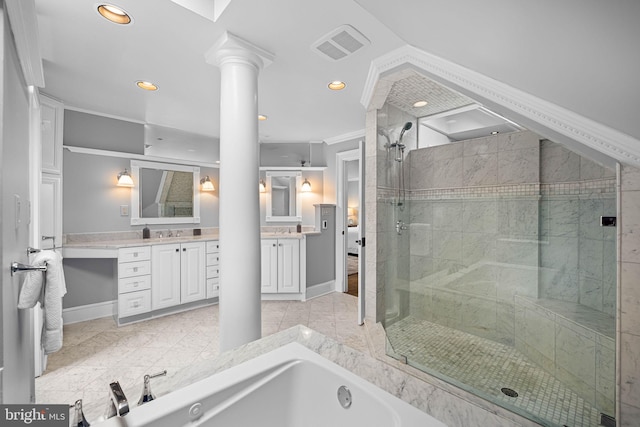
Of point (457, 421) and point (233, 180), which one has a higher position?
point (233, 180)

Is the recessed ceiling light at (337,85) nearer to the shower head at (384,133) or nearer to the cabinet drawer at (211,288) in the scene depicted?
the shower head at (384,133)

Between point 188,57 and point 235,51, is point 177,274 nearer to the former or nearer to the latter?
point 188,57

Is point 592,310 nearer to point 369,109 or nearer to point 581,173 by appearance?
point 581,173

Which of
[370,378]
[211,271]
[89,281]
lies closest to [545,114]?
[370,378]

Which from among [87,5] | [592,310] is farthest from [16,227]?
[592,310]

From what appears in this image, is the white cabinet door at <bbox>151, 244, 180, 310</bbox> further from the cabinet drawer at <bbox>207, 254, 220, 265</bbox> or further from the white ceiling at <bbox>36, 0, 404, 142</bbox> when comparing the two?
the white ceiling at <bbox>36, 0, 404, 142</bbox>

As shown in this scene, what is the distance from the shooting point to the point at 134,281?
2951mm

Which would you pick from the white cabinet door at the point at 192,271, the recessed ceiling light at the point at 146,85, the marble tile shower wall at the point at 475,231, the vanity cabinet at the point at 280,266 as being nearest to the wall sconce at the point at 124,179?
the white cabinet door at the point at 192,271

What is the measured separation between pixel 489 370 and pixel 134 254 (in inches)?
134

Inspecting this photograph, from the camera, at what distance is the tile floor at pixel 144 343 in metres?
1.94

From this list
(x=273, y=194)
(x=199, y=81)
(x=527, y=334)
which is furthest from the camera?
(x=273, y=194)

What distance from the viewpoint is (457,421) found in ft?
2.68

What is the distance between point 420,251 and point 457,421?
231cm

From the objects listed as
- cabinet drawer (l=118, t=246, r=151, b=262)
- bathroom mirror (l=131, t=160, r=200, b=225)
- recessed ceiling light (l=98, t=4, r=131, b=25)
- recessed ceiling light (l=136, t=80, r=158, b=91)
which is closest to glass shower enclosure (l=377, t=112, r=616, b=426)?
recessed ceiling light (l=98, t=4, r=131, b=25)
